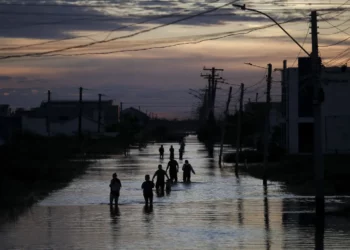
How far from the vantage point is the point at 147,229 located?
25.2m

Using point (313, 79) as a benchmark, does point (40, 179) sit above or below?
below

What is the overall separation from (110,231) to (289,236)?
514 cm

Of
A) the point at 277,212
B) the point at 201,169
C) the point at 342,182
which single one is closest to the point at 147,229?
the point at 277,212

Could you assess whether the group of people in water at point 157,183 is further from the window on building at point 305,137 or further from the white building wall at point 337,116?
the window on building at point 305,137

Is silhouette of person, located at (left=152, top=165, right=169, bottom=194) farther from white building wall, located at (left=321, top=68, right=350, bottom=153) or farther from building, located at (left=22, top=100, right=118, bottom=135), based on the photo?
building, located at (left=22, top=100, right=118, bottom=135)

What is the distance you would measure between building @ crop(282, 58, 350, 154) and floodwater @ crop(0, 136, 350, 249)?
30.5m

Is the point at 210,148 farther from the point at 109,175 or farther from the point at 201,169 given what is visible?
the point at 109,175

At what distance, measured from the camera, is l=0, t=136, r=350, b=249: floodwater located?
21906 mm

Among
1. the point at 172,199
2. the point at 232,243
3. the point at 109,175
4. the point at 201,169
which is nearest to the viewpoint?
the point at 232,243

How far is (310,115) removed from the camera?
2965 inches

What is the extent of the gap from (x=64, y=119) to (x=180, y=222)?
139 metres

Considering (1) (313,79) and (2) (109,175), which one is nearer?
(1) (313,79)

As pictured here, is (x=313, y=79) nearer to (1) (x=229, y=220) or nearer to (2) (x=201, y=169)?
A: (1) (x=229, y=220)

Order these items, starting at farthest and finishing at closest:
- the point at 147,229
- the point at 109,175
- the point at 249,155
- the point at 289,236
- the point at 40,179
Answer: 1. the point at 249,155
2. the point at 109,175
3. the point at 40,179
4. the point at 147,229
5. the point at 289,236
